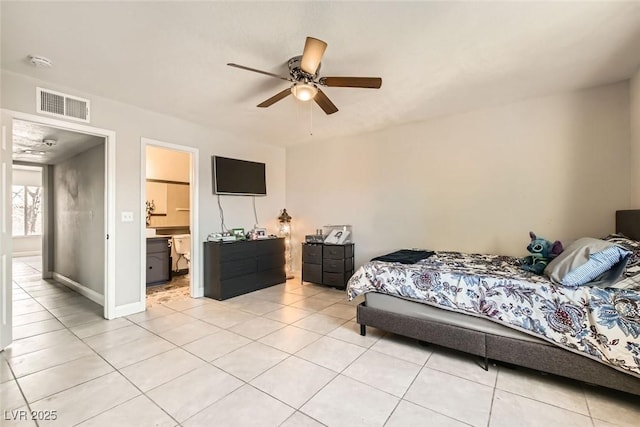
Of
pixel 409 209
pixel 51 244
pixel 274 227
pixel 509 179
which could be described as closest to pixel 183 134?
pixel 274 227

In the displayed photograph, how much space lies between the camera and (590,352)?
1838 millimetres

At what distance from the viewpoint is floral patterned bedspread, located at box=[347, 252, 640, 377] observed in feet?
5.74

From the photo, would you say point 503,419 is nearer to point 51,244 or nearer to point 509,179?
point 509,179

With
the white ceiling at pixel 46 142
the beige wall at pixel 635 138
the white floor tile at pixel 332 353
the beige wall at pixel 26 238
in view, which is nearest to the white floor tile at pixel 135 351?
the white floor tile at pixel 332 353

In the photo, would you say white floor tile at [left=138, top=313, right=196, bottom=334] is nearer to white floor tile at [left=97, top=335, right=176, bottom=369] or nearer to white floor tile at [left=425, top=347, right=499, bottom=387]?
white floor tile at [left=97, top=335, right=176, bottom=369]

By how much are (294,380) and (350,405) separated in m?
0.48

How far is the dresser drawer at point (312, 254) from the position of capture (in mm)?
4734

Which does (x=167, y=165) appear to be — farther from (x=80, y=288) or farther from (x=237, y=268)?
(x=237, y=268)

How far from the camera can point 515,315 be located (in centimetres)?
209

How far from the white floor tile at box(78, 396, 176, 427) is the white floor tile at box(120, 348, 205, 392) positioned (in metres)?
0.18

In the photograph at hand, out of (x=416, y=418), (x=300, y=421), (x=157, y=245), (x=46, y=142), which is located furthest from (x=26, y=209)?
(x=416, y=418)

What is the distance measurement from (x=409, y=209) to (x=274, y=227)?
8.73ft

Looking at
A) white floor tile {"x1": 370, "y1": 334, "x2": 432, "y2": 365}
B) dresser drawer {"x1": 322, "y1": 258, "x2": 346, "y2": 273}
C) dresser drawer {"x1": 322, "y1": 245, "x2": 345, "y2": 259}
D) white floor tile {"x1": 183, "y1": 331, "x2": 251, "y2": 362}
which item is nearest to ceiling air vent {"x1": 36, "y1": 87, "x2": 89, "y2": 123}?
white floor tile {"x1": 183, "y1": 331, "x2": 251, "y2": 362}

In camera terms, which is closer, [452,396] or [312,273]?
[452,396]
